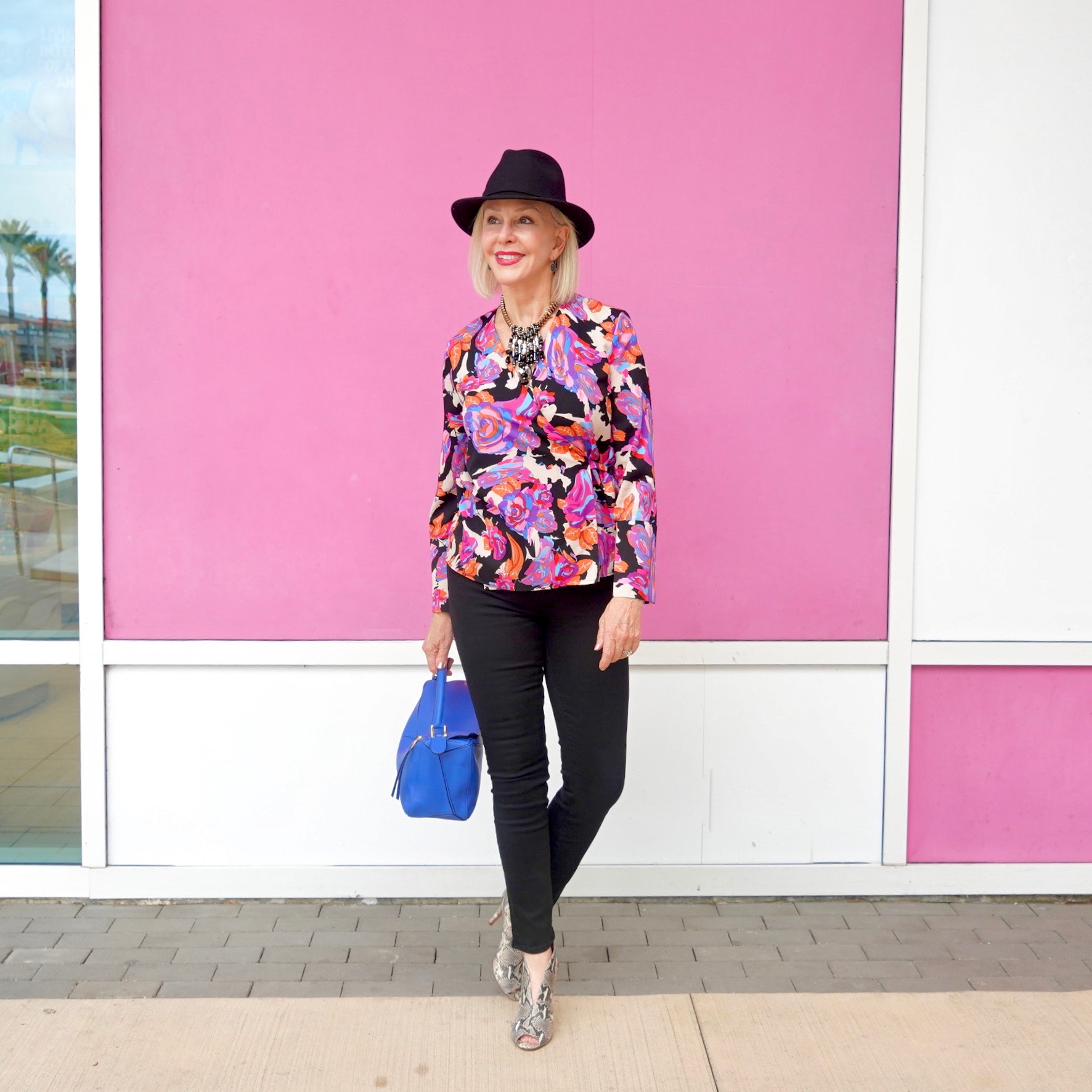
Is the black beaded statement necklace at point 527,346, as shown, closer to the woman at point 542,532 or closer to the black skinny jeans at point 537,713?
the woman at point 542,532

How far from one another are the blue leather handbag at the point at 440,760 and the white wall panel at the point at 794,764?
98 cm

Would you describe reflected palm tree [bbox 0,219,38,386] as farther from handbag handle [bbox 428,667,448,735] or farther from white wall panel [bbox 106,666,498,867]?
handbag handle [bbox 428,667,448,735]

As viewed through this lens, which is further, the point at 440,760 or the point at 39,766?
the point at 39,766

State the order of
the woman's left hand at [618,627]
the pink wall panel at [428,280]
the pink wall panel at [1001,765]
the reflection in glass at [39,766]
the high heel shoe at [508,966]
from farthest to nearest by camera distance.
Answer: the pink wall panel at [1001,765], the reflection in glass at [39,766], the pink wall panel at [428,280], the high heel shoe at [508,966], the woman's left hand at [618,627]

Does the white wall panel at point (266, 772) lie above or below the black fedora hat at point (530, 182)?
below

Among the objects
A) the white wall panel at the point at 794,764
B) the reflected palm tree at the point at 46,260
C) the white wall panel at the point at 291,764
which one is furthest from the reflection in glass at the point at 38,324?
the white wall panel at the point at 794,764

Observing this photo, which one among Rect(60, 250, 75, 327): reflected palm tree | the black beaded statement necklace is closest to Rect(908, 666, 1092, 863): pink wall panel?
the black beaded statement necklace

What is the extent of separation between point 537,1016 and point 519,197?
188cm

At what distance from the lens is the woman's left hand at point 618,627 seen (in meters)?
2.53

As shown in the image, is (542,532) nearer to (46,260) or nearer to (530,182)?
→ (530,182)

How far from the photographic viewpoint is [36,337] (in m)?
3.38

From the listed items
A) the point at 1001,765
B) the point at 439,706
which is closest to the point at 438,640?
the point at 439,706

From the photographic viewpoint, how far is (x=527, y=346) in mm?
2617

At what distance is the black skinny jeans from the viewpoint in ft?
8.59
